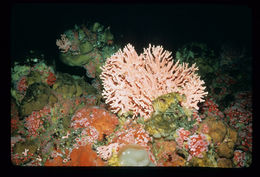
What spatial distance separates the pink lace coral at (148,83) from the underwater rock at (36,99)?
1647 millimetres

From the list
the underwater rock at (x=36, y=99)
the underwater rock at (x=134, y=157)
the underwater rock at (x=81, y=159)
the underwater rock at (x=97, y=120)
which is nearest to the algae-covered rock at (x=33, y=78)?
the underwater rock at (x=36, y=99)

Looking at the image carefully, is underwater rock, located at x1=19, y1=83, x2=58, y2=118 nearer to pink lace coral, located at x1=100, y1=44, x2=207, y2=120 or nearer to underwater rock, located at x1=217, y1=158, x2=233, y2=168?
pink lace coral, located at x1=100, y1=44, x2=207, y2=120

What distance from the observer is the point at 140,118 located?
2729mm

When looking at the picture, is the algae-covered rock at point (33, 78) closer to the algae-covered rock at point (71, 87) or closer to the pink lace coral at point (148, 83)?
the algae-covered rock at point (71, 87)

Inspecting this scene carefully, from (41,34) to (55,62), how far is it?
1.15 meters

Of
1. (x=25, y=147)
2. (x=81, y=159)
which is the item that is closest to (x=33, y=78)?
(x=25, y=147)

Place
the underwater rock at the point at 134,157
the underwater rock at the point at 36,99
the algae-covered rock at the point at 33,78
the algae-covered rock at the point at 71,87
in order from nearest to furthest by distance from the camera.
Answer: the underwater rock at the point at 134,157 → the underwater rock at the point at 36,99 → the algae-covered rock at the point at 71,87 → the algae-covered rock at the point at 33,78

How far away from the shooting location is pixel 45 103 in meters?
3.41

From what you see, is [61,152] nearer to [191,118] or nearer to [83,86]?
[83,86]

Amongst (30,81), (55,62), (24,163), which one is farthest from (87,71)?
(24,163)

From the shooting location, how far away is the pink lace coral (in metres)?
2.57

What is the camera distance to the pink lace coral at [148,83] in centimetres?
257
